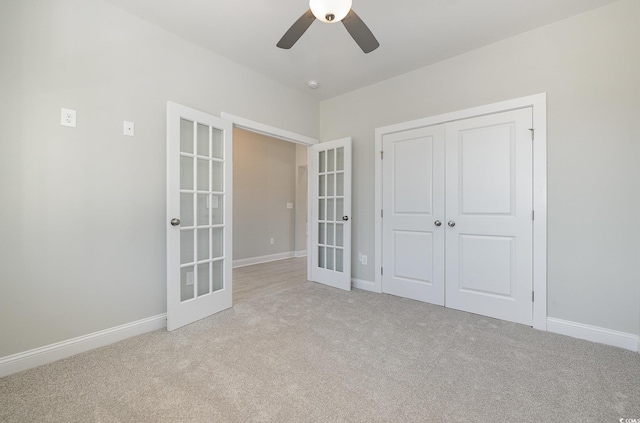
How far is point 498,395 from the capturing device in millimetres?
1485

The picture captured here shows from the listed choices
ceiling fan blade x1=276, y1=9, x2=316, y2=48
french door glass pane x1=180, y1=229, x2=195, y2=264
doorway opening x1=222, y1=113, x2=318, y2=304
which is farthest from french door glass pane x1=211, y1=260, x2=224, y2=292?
ceiling fan blade x1=276, y1=9, x2=316, y2=48

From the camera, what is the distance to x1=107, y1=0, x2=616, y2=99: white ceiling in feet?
6.82

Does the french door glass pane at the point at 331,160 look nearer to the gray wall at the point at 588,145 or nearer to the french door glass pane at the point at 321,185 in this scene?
the french door glass pane at the point at 321,185

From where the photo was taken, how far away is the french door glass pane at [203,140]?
2.57 metres

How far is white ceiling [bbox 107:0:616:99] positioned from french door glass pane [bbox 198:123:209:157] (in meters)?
0.83

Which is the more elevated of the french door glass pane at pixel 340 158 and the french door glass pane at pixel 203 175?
the french door glass pane at pixel 340 158

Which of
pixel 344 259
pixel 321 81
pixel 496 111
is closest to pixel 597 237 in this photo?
pixel 496 111

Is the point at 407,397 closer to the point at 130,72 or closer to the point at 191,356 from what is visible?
the point at 191,356

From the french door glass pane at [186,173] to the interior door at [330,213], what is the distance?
1.74 metres

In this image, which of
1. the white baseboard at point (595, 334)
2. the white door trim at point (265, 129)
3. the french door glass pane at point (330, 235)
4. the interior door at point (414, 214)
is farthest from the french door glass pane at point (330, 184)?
the white baseboard at point (595, 334)

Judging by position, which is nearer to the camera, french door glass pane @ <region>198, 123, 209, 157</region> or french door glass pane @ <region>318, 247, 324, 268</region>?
french door glass pane @ <region>198, 123, 209, 157</region>

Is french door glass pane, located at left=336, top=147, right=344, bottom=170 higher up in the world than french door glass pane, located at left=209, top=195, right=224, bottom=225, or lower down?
higher up

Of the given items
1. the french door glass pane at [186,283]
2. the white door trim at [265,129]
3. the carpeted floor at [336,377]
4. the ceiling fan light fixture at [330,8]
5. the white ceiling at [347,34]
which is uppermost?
the white ceiling at [347,34]

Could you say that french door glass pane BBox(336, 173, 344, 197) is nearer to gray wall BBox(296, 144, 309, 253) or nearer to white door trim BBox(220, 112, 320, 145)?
white door trim BBox(220, 112, 320, 145)
